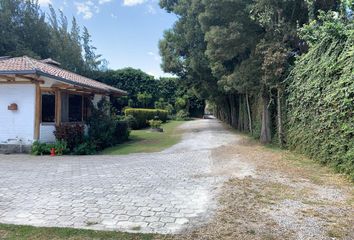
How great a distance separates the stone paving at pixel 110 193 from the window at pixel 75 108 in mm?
4726

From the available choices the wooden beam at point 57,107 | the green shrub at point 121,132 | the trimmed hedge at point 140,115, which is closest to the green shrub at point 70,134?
the wooden beam at point 57,107

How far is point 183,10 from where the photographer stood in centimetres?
1991

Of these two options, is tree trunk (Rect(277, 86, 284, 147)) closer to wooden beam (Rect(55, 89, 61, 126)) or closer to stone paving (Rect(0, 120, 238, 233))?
stone paving (Rect(0, 120, 238, 233))

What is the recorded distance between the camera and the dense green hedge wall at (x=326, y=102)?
23.1 feet

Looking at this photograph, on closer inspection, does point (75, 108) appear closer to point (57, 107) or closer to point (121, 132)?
point (57, 107)

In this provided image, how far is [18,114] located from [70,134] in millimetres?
2222

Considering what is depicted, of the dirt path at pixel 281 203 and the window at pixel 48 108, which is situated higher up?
the window at pixel 48 108

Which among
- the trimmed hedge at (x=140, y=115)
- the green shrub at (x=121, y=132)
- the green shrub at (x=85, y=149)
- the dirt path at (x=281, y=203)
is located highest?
the trimmed hedge at (x=140, y=115)

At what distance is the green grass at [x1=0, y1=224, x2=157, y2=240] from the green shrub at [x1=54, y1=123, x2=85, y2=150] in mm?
8461

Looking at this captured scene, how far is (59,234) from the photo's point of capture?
12.9ft

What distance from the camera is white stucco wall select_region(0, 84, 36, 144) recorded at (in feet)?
40.1

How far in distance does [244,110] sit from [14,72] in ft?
44.1

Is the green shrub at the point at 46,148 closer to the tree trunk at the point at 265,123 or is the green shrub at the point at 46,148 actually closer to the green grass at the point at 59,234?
the green grass at the point at 59,234

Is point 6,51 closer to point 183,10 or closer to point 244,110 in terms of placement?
point 183,10
